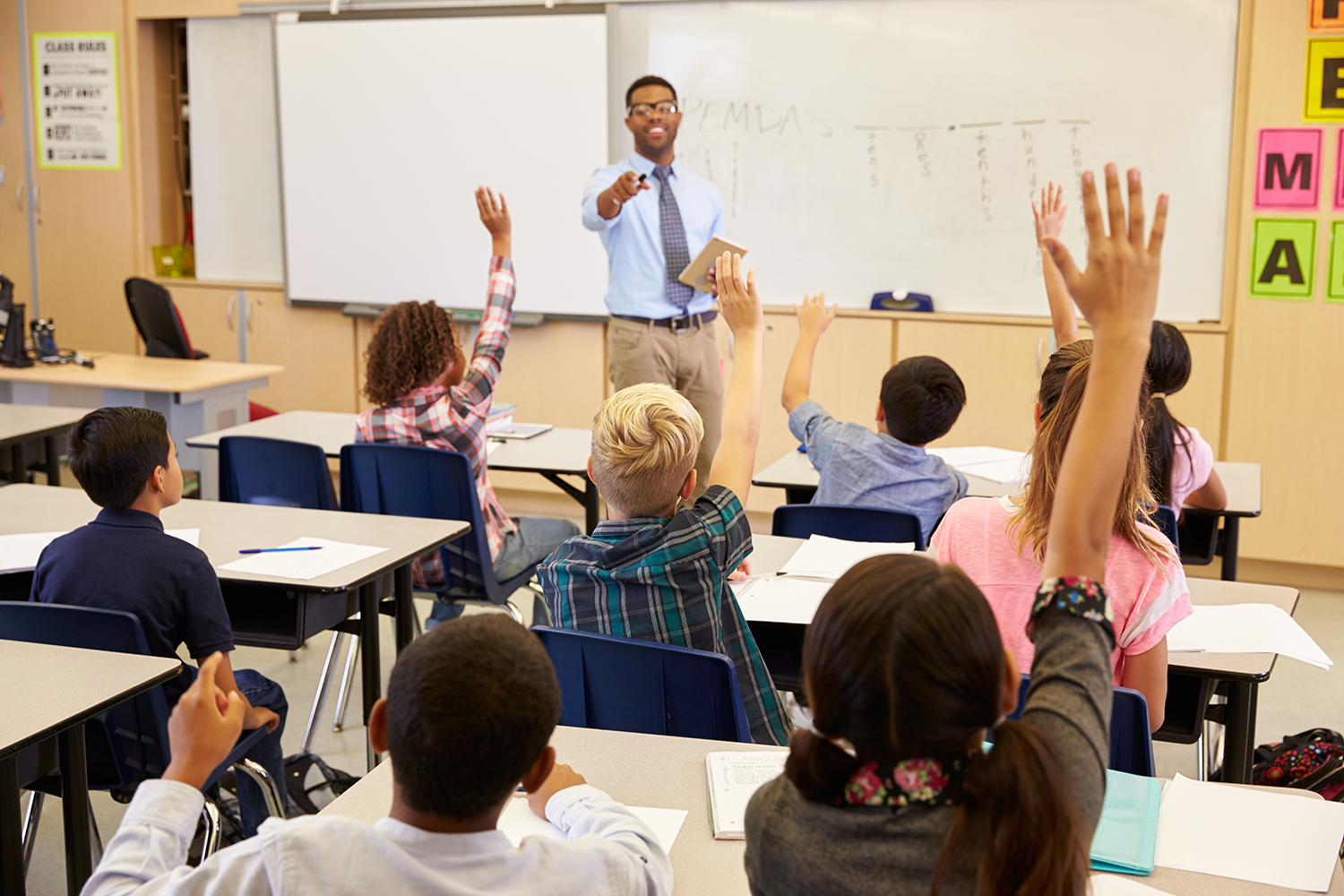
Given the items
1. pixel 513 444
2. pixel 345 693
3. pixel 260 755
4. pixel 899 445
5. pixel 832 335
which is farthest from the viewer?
pixel 832 335

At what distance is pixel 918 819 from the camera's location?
83cm

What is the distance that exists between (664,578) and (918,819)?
2.83ft

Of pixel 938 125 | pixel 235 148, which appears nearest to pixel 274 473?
pixel 938 125

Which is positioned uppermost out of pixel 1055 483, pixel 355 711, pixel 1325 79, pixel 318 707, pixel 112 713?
pixel 1325 79


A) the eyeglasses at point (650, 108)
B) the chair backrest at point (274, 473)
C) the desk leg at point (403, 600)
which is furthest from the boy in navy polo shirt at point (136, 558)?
the eyeglasses at point (650, 108)

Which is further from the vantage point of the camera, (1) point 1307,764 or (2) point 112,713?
(1) point 1307,764

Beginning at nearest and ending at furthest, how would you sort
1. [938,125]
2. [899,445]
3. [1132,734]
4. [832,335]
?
[1132,734] → [899,445] → [938,125] → [832,335]

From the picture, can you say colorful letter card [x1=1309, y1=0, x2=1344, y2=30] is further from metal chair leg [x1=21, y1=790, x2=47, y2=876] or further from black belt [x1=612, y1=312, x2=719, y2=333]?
metal chair leg [x1=21, y1=790, x2=47, y2=876]

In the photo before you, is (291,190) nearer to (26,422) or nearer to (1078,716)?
(26,422)

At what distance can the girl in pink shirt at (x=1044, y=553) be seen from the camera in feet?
5.21

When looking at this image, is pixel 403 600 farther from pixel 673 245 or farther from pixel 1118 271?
pixel 673 245

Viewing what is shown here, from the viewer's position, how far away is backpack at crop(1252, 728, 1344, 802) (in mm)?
2318

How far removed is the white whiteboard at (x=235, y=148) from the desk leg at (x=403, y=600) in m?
3.70

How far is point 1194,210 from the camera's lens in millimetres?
4578
